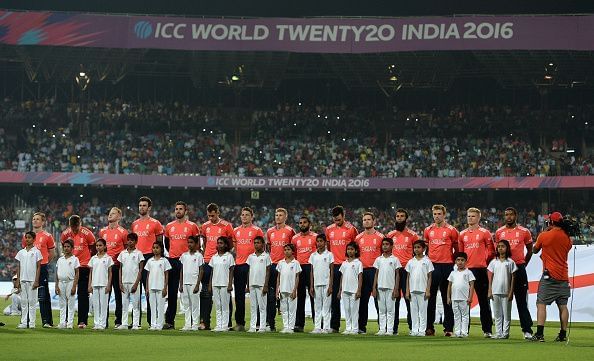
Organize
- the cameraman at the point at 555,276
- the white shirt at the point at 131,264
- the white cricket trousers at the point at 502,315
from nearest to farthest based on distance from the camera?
the cameraman at the point at 555,276 → the white cricket trousers at the point at 502,315 → the white shirt at the point at 131,264

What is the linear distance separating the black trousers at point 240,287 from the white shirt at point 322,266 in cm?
123

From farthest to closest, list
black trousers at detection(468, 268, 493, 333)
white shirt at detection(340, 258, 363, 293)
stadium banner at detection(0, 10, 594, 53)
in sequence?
stadium banner at detection(0, 10, 594, 53), white shirt at detection(340, 258, 363, 293), black trousers at detection(468, 268, 493, 333)

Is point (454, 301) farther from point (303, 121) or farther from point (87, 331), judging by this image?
point (303, 121)

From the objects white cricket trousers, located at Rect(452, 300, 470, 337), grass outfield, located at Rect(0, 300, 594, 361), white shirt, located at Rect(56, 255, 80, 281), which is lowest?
grass outfield, located at Rect(0, 300, 594, 361)

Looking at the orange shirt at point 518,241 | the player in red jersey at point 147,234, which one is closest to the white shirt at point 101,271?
the player in red jersey at point 147,234

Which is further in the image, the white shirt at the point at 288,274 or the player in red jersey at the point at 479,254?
the white shirt at the point at 288,274

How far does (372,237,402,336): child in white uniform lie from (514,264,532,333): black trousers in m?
1.95

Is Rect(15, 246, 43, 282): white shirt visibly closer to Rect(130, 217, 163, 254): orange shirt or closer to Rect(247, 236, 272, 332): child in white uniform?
Rect(130, 217, 163, 254): orange shirt

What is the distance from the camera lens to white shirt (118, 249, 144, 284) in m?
18.2

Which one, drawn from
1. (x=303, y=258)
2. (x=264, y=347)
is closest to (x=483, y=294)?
(x=303, y=258)

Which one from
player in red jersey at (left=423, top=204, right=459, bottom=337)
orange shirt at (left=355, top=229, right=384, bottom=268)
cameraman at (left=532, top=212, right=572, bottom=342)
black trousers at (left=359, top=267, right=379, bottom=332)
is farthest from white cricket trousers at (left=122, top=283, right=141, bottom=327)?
cameraman at (left=532, top=212, right=572, bottom=342)

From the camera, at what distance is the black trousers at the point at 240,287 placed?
1812 cm

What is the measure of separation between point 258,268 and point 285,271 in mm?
460

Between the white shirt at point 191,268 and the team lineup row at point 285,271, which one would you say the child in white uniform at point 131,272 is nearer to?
the team lineup row at point 285,271
